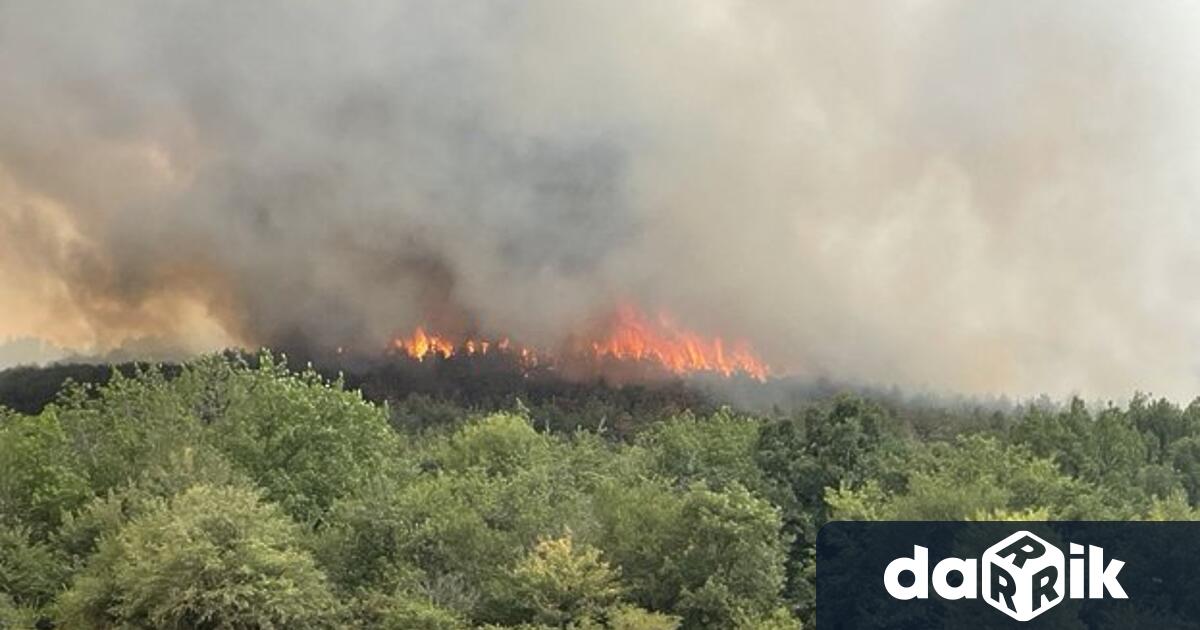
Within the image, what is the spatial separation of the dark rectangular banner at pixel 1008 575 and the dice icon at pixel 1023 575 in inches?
2.1

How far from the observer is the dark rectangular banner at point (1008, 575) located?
63.0m

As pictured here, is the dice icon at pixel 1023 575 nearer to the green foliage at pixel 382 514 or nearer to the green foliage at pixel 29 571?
the green foliage at pixel 382 514

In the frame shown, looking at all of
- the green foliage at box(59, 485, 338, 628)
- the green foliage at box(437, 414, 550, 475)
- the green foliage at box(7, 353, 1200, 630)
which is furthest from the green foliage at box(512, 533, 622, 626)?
the green foliage at box(437, 414, 550, 475)

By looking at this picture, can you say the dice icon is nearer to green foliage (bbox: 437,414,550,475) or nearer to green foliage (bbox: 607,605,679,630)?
green foliage (bbox: 607,605,679,630)

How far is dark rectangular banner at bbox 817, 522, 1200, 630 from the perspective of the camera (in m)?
63.0

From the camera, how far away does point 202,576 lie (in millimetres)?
55156

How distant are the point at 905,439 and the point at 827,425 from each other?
13.6 m

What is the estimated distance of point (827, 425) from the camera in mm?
102062

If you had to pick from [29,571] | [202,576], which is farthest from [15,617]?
[202,576]

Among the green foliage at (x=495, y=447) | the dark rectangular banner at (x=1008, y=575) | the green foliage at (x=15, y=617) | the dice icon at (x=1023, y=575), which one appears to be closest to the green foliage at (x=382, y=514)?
the green foliage at (x=15, y=617)

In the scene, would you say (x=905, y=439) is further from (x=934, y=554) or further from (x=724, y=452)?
(x=934, y=554)

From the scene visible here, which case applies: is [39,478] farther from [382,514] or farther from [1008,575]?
[1008,575]

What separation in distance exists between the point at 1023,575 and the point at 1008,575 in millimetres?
881

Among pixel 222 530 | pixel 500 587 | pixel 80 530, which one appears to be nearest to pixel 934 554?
pixel 500 587
